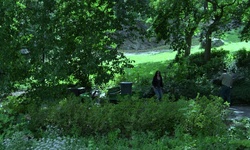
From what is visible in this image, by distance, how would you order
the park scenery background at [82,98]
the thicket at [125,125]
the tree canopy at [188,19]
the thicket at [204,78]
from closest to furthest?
1. the thicket at [125,125]
2. the park scenery background at [82,98]
3. the thicket at [204,78]
4. the tree canopy at [188,19]

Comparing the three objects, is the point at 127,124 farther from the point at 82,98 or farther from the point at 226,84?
the point at 226,84

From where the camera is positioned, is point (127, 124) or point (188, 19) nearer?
point (127, 124)

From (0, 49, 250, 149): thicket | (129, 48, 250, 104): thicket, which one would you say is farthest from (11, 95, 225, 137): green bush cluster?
(129, 48, 250, 104): thicket

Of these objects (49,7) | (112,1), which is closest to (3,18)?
(49,7)

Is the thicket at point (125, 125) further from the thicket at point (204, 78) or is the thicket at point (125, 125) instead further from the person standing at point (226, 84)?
the thicket at point (204, 78)

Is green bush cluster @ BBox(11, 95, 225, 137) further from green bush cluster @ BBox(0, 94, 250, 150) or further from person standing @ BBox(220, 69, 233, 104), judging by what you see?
person standing @ BBox(220, 69, 233, 104)

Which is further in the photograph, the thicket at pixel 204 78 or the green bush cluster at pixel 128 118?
the thicket at pixel 204 78

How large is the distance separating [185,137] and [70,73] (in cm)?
554

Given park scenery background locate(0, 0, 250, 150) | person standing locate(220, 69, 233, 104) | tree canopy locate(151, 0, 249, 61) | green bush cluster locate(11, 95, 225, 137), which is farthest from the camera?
tree canopy locate(151, 0, 249, 61)

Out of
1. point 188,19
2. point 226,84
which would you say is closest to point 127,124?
point 226,84

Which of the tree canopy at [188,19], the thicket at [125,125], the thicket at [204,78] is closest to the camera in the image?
the thicket at [125,125]

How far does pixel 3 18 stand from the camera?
11.1 m

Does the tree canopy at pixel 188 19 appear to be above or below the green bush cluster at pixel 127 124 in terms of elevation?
above

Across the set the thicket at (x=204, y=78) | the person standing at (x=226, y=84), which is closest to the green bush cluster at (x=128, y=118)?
the person standing at (x=226, y=84)
